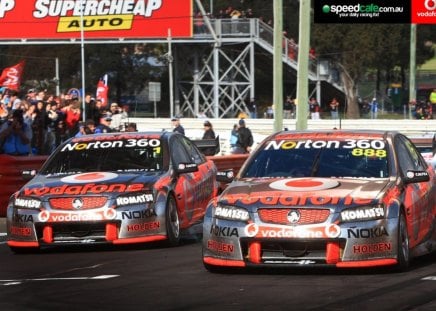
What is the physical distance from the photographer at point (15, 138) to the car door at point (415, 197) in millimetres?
9446

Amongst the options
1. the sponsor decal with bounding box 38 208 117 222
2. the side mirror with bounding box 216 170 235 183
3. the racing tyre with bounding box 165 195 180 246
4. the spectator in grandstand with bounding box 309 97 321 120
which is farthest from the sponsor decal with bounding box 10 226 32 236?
the spectator in grandstand with bounding box 309 97 321 120

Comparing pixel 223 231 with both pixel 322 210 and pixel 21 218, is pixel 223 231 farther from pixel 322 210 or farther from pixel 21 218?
pixel 21 218

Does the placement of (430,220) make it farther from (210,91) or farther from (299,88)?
(210,91)

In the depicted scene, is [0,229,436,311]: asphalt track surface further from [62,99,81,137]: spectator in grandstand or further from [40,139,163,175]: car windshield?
[62,99,81,137]: spectator in grandstand

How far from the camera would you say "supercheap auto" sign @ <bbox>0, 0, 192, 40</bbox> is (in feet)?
186

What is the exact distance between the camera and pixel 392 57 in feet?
234

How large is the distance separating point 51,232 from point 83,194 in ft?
1.74

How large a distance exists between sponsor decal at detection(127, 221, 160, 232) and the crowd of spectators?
744 centimetres

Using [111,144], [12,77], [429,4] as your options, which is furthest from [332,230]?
[429,4]

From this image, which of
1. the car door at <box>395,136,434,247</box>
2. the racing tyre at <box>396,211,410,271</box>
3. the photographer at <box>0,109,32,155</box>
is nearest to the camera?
the racing tyre at <box>396,211,410,271</box>

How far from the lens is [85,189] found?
487 inches

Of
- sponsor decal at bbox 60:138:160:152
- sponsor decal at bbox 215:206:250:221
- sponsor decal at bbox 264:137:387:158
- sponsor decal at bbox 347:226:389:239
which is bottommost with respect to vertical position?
sponsor decal at bbox 347:226:389:239

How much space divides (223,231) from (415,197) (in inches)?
77.4

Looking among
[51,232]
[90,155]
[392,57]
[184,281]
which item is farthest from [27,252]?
[392,57]
